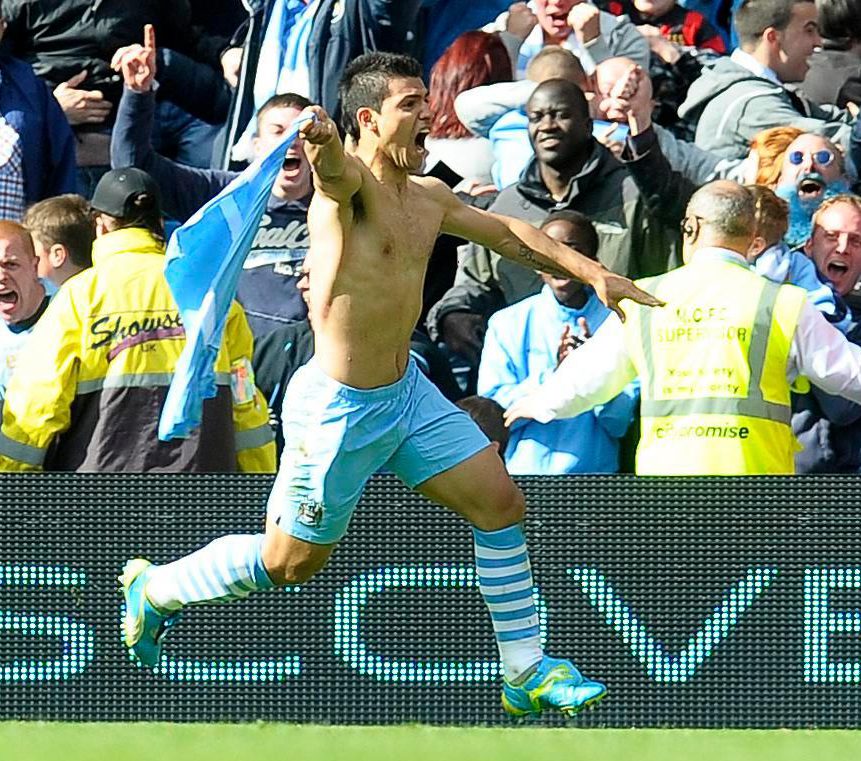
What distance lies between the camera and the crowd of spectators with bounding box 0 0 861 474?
6.55 meters

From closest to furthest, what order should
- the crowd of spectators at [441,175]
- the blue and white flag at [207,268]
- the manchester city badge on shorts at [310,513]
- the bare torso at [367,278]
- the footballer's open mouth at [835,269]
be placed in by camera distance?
the blue and white flag at [207,268], the bare torso at [367,278], the manchester city badge on shorts at [310,513], the crowd of spectators at [441,175], the footballer's open mouth at [835,269]

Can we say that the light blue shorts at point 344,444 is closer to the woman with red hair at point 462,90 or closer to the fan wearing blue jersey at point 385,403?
the fan wearing blue jersey at point 385,403

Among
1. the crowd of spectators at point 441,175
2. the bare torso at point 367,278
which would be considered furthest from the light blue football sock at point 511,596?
the crowd of spectators at point 441,175

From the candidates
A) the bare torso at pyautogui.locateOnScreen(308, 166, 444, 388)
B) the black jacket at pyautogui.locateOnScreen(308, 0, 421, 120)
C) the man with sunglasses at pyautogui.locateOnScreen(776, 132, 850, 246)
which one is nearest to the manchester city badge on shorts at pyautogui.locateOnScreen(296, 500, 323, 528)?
the bare torso at pyautogui.locateOnScreen(308, 166, 444, 388)

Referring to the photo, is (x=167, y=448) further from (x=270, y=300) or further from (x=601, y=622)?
(x=601, y=622)

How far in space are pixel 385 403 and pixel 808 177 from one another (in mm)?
2755

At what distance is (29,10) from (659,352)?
3457mm

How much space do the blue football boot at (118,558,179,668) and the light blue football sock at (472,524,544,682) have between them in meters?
1.05

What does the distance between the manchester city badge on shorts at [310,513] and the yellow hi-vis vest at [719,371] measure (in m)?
1.65

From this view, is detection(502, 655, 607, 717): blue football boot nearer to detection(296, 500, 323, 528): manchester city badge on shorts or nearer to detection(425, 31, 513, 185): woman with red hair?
detection(296, 500, 323, 528): manchester city badge on shorts

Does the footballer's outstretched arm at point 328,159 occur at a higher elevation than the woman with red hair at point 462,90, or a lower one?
higher

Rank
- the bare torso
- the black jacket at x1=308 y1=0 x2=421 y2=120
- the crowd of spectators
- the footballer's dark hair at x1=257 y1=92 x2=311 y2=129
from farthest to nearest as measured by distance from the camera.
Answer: the black jacket at x1=308 y1=0 x2=421 y2=120, the footballer's dark hair at x1=257 y1=92 x2=311 y2=129, the crowd of spectators, the bare torso

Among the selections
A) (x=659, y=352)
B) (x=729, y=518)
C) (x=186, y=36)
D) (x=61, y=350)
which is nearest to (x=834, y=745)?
(x=729, y=518)

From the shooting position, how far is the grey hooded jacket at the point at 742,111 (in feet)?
25.0
